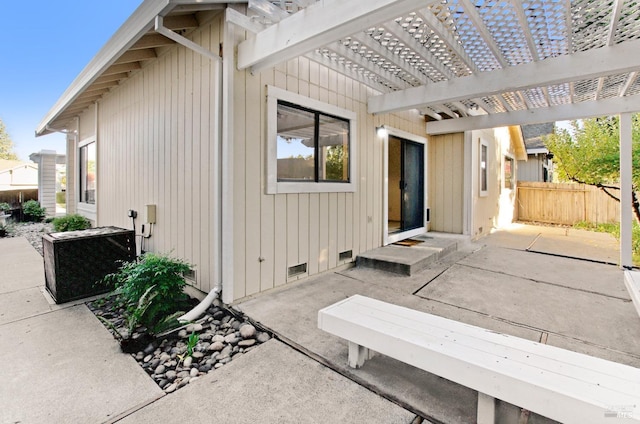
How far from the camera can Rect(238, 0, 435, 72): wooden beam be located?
2050mm

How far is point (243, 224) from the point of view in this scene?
124 inches

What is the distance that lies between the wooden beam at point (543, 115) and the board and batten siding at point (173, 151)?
16.0 feet

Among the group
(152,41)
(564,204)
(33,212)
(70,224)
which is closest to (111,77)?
(152,41)

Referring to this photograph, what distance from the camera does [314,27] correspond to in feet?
7.75

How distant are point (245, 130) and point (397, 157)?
466 cm

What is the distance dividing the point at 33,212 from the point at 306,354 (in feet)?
42.7

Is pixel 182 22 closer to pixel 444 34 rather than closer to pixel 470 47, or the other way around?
pixel 444 34

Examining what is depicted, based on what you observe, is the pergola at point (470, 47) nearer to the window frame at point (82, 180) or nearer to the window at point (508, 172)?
the window at point (508, 172)

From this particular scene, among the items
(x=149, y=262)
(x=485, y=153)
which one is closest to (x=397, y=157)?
(x=485, y=153)

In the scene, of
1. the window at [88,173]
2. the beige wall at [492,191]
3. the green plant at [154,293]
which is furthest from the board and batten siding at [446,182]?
the window at [88,173]

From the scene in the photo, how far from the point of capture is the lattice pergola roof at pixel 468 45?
8.00 ft

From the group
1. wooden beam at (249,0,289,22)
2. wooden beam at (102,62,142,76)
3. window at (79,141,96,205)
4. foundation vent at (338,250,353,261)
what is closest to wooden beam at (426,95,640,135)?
foundation vent at (338,250,353,261)

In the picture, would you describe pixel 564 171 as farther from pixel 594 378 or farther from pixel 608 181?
pixel 594 378

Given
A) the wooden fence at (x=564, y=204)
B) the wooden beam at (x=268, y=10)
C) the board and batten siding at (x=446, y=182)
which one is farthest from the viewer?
the wooden fence at (x=564, y=204)
